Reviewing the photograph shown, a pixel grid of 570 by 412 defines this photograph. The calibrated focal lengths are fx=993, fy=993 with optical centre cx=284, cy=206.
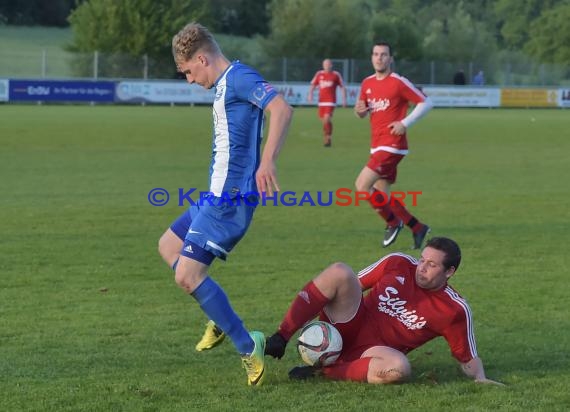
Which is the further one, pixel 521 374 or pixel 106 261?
pixel 106 261

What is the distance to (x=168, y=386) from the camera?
5.30 meters

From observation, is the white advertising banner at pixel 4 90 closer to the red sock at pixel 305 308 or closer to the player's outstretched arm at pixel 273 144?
the red sock at pixel 305 308

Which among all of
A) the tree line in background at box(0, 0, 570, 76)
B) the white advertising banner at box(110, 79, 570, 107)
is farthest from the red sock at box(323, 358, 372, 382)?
the tree line in background at box(0, 0, 570, 76)

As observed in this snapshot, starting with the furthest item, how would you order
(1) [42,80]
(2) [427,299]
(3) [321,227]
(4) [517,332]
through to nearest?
(1) [42,80] → (3) [321,227] → (4) [517,332] → (2) [427,299]

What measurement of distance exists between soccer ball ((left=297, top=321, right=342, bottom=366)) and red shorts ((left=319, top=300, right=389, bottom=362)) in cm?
8

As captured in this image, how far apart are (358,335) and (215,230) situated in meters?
1.06

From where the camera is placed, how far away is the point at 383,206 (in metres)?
10.7

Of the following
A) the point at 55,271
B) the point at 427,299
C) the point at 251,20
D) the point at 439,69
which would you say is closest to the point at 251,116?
the point at 427,299

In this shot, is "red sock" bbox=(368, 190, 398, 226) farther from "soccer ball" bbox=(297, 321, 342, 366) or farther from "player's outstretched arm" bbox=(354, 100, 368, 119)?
"soccer ball" bbox=(297, 321, 342, 366)

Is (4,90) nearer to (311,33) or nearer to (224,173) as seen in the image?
(311,33)

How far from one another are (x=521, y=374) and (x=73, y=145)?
60.1 ft

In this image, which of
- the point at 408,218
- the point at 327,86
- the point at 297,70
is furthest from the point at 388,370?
the point at 297,70

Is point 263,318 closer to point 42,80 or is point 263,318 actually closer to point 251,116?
point 251,116

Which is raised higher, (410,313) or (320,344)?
(410,313)
